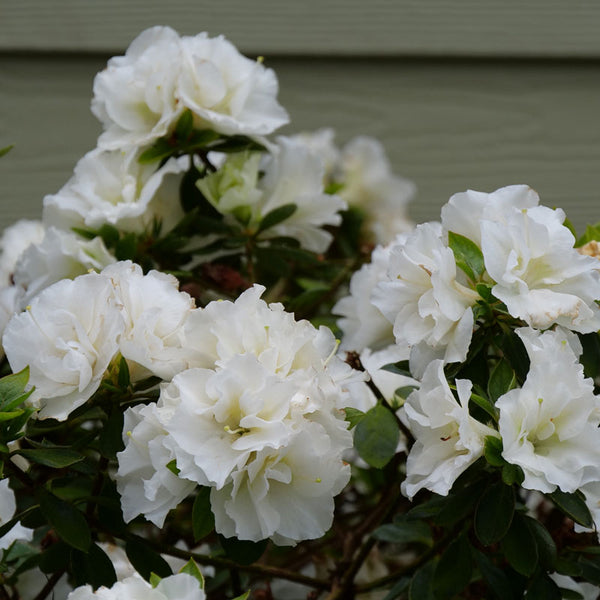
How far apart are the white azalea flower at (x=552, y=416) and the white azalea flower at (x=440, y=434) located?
0.03 meters

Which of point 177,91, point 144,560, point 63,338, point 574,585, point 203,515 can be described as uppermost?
point 177,91

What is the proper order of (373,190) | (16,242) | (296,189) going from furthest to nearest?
(373,190)
(16,242)
(296,189)

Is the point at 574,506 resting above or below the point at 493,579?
above

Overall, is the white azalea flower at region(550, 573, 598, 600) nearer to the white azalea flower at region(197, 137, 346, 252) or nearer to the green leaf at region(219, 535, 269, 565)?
the green leaf at region(219, 535, 269, 565)

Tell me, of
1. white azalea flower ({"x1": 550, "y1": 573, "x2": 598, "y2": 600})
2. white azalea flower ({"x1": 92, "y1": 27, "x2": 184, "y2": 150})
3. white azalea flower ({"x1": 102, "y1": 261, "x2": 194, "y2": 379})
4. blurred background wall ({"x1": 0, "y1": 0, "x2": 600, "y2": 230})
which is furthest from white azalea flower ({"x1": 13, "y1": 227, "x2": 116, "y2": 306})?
blurred background wall ({"x1": 0, "y1": 0, "x2": 600, "y2": 230})

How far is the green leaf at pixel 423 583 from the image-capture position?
0.94 meters

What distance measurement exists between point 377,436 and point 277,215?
13.3 inches

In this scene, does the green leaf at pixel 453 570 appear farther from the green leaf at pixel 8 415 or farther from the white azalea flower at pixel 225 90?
the white azalea flower at pixel 225 90

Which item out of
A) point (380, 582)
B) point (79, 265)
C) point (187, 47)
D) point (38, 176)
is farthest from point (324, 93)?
point (380, 582)

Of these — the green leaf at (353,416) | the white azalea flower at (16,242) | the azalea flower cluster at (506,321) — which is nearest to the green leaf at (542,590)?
the azalea flower cluster at (506,321)

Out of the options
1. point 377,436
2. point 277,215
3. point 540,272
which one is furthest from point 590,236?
point 277,215

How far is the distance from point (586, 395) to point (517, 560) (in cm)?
15

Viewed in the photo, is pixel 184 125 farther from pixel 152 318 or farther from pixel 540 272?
pixel 540 272

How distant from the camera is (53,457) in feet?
2.66
